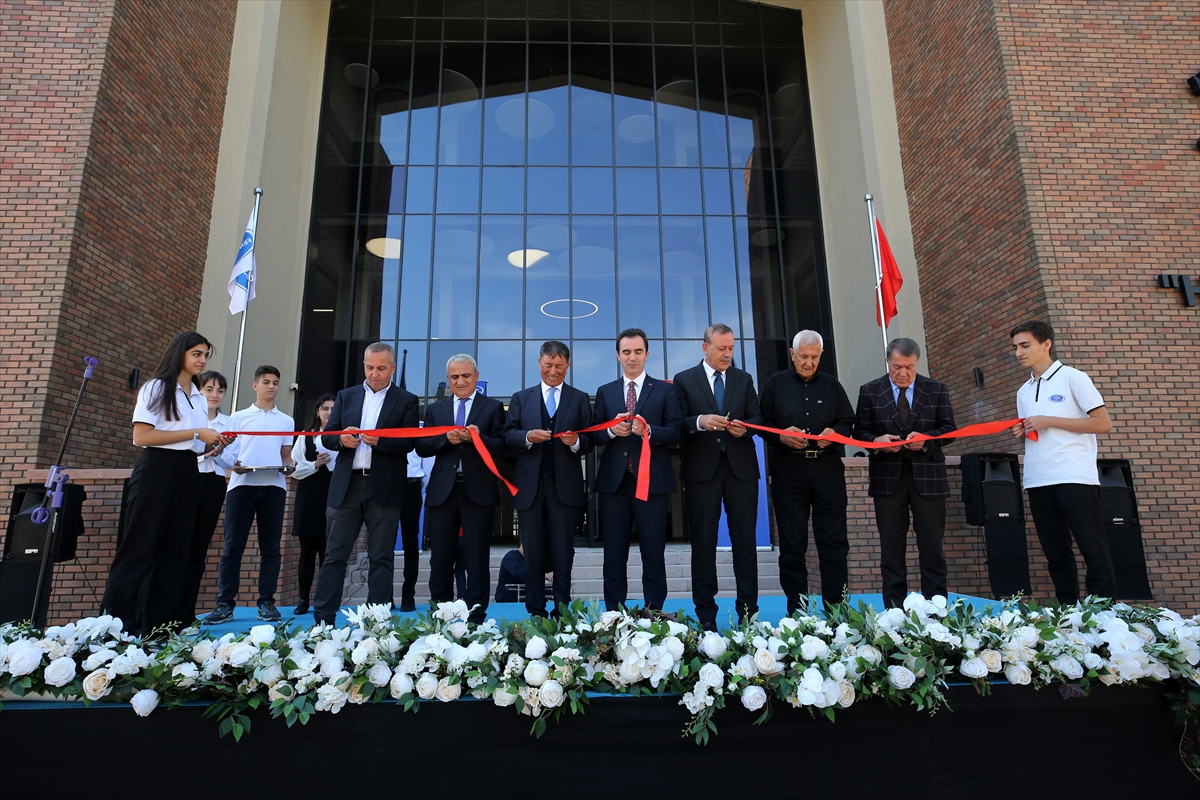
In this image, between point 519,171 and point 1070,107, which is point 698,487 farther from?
point 519,171

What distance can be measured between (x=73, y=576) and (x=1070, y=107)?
13.0 metres

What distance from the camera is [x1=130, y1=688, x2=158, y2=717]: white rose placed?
2.39 metres

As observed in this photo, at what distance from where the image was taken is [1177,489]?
7.69m

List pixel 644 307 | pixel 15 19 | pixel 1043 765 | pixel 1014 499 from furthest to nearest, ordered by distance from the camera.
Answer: pixel 644 307 < pixel 15 19 < pixel 1014 499 < pixel 1043 765

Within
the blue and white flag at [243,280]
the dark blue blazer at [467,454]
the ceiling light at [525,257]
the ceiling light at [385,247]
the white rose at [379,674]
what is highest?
the ceiling light at [385,247]

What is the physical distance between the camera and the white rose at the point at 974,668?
250 cm

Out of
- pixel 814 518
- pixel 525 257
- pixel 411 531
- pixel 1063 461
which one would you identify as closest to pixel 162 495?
pixel 411 531

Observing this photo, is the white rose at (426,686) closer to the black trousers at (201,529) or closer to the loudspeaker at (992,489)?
the black trousers at (201,529)

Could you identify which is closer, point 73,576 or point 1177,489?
point 73,576

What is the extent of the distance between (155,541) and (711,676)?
11.1 ft

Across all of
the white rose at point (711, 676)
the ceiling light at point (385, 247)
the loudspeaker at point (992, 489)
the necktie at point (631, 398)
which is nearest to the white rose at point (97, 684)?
the white rose at point (711, 676)

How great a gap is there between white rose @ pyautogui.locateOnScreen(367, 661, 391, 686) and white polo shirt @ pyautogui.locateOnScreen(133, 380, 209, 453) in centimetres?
236

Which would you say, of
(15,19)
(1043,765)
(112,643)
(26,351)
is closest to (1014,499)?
(1043,765)

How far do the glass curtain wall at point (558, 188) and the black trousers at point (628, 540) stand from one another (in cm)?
906
